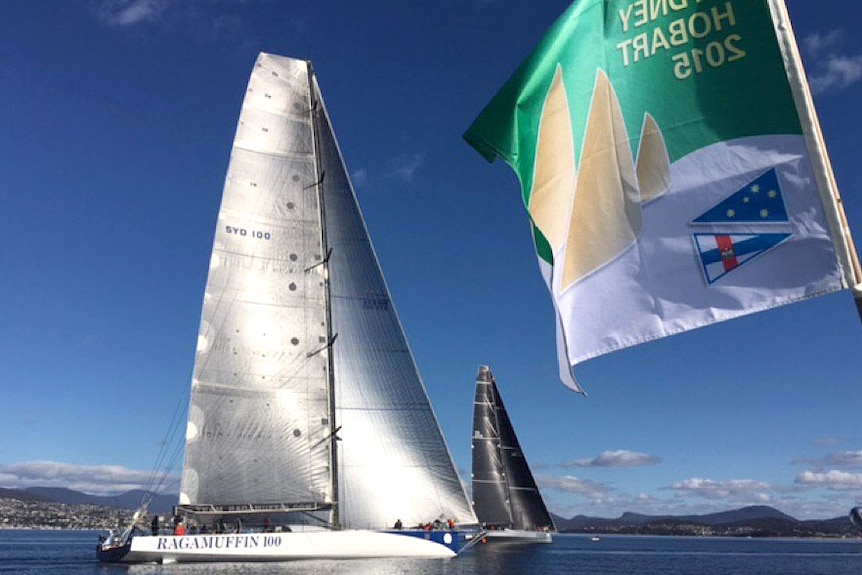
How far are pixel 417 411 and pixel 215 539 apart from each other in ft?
33.3

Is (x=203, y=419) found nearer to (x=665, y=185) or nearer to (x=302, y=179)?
(x=302, y=179)

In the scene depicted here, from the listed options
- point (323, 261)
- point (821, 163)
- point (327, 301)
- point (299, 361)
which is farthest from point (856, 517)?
point (323, 261)

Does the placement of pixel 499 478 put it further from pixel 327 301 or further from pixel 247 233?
pixel 247 233

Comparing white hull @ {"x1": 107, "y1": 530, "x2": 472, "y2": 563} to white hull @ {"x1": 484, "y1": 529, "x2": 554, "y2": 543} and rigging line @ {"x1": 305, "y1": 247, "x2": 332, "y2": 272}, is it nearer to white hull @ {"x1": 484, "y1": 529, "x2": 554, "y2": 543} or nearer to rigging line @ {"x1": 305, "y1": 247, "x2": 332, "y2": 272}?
rigging line @ {"x1": 305, "y1": 247, "x2": 332, "y2": 272}

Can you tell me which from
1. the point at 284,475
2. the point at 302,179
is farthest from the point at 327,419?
the point at 302,179

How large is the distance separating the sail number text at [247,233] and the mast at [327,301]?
269 centimetres

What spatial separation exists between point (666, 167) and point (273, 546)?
30622 mm

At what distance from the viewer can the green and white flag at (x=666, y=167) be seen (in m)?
5.96

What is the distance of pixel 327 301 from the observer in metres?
38.9

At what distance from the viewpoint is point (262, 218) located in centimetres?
3834

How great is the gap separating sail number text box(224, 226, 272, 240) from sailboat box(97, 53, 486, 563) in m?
0.07

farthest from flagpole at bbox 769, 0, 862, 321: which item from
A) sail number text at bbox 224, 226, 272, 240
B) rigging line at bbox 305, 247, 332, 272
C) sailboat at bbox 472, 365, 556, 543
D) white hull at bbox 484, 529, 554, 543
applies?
white hull at bbox 484, 529, 554, 543

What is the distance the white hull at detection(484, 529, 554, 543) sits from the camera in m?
67.3

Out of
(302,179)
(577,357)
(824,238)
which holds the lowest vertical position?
(577,357)
